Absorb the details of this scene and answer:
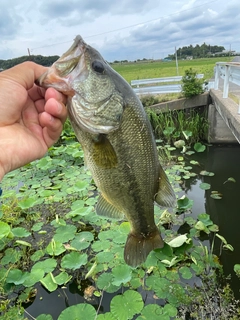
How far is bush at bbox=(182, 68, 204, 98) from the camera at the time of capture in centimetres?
905

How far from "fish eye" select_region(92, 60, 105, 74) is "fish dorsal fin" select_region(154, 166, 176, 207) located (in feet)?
2.36

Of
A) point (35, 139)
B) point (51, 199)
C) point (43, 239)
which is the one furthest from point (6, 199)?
point (35, 139)

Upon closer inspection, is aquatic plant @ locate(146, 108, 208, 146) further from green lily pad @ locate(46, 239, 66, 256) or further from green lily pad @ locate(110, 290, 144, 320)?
green lily pad @ locate(110, 290, 144, 320)

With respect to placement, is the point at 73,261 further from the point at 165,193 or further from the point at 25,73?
the point at 25,73

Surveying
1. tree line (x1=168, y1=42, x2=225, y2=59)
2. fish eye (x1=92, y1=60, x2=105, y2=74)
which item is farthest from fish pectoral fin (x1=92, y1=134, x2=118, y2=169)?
tree line (x1=168, y1=42, x2=225, y2=59)

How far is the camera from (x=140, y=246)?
7.03ft

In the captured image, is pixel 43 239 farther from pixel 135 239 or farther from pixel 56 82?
pixel 56 82

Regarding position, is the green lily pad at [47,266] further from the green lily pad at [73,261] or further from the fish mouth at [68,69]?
the fish mouth at [68,69]

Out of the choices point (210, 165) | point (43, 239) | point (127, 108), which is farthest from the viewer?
point (210, 165)

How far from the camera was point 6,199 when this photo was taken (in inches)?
211

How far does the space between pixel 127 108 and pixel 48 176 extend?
5.07m

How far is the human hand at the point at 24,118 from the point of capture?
1.75m

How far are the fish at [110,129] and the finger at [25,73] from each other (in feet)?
0.67

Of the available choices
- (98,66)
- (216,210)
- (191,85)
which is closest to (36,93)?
(98,66)
